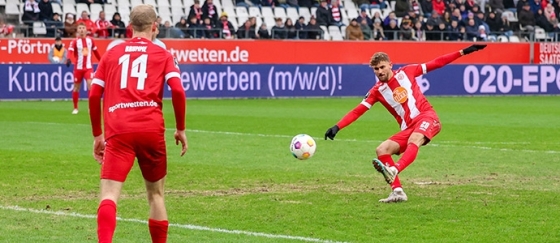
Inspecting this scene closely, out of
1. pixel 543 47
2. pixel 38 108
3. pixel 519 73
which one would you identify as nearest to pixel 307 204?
pixel 38 108

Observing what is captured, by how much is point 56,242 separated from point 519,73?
2837 cm

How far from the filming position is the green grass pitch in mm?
8727

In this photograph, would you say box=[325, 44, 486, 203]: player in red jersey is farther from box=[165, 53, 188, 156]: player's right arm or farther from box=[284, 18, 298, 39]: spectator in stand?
box=[284, 18, 298, 39]: spectator in stand

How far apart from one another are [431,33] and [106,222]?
33713mm

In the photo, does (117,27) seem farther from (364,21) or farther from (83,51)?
(364,21)

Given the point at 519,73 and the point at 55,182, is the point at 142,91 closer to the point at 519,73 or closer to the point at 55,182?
the point at 55,182

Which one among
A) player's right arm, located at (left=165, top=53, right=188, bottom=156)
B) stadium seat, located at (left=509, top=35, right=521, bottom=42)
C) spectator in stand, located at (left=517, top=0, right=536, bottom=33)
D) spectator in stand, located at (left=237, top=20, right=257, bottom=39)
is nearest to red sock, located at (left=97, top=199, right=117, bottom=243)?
player's right arm, located at (left=165, top=53, right=188, bottom=156)

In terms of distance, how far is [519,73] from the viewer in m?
34.8

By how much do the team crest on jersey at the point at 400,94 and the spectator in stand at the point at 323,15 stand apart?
26993 mm

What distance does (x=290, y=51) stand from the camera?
36688 mm

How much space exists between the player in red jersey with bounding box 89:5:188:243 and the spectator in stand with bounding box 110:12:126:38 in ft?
86.6

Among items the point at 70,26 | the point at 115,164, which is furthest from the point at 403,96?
the point at 70,26

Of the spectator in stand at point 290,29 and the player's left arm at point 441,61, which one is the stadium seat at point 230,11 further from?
the player's left arm at point 441,61

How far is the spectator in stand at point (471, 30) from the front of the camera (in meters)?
40.1
